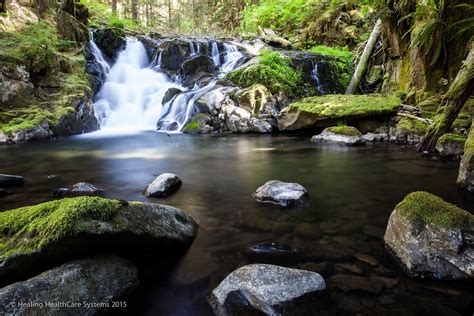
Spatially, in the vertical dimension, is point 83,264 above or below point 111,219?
below

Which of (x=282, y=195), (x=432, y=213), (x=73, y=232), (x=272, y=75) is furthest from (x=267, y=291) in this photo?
(x=272, y=75)

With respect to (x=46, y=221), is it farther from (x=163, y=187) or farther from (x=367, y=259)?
(x=367, y=259)

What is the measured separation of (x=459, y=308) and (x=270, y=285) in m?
1.48

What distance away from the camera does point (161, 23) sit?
3884cm

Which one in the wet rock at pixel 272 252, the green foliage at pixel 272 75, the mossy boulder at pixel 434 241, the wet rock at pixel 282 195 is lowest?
the wet rock at pixel 272 252

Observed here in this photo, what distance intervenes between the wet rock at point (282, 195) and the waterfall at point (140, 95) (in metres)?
9.92

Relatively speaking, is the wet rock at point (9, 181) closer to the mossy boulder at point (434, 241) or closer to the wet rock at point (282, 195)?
the wet rock at point (282, 195)

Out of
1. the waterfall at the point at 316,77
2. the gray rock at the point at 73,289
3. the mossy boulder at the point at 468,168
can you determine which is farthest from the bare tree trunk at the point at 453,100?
the gray rock at the point at 73,289

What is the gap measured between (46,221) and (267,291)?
1861mm

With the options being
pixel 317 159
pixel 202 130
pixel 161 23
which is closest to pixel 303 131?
pixel 202 130

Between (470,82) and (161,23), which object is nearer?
(470,82)

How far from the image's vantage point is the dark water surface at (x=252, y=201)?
2693 mm

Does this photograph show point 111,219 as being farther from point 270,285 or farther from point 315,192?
point 315,192

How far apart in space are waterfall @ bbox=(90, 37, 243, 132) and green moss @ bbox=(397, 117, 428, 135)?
8.64m
